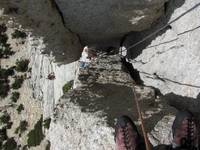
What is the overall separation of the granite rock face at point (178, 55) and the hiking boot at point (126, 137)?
5.22 ft

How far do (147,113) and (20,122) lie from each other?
11616 millimetres

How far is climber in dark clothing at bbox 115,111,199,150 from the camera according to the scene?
245 inches

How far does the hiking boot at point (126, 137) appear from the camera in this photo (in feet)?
20.4

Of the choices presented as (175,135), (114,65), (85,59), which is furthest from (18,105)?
(175,135)

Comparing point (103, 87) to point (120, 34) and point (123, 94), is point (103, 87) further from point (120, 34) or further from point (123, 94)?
point (120, 34)

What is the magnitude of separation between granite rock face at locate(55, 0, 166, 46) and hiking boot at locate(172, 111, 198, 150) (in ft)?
7.97

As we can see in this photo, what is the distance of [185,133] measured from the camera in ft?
20.5

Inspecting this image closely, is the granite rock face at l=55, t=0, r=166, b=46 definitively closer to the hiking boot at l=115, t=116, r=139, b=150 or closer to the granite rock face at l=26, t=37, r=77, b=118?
the granite rock face at l=26, t=37, r=77, b=118

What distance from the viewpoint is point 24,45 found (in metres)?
19.2

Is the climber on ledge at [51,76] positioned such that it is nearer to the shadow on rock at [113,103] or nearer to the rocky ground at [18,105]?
the rocky ground at [18,105]

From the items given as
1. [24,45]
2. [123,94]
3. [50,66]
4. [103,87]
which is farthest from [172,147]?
[24,45]

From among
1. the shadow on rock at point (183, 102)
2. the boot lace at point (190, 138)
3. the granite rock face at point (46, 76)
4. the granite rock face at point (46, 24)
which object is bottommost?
the boot lace at point (190, 138)

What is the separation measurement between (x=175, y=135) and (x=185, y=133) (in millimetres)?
140

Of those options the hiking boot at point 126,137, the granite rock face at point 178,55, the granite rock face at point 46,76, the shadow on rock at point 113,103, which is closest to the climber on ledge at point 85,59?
the granite rock face at point 46,76
